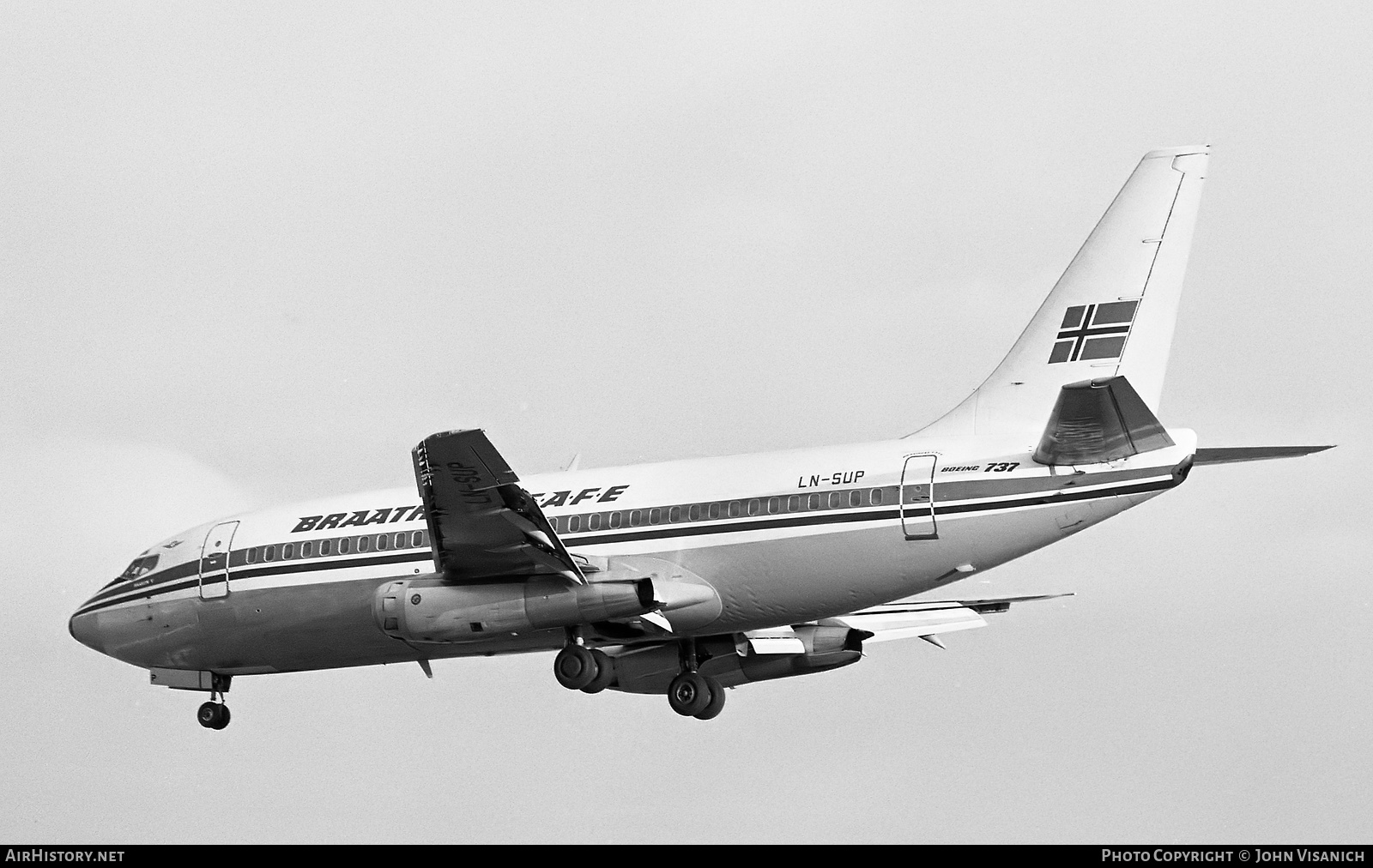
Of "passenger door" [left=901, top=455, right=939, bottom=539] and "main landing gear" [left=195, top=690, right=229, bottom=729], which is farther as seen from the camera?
"main landing gear" [left=195, top=690, right=229, bottom=729]

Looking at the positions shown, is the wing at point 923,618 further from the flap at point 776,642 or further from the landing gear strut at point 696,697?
the landing gear strut at point 696,697

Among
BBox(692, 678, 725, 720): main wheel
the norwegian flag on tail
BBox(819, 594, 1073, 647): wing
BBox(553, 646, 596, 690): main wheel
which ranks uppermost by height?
the norwegian flag on tail

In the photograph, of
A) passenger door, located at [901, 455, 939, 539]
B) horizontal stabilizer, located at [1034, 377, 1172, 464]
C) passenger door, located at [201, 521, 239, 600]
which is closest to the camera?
horizontal stabilizer, located at [1034, 377, 1172, 464]

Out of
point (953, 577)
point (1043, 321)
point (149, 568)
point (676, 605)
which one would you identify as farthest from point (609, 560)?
point (149, 568)

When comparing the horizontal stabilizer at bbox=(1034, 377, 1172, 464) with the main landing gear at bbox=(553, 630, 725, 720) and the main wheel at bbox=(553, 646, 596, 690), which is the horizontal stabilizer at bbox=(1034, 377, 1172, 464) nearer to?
the main wheel at bbox=(553, 646, 596, 690)

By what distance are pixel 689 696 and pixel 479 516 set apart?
5.17 metres

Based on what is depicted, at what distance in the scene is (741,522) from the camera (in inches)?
984

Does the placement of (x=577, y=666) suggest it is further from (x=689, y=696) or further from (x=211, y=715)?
(x=211, y=715)

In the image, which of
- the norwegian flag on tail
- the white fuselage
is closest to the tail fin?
the norwegian flag on tail

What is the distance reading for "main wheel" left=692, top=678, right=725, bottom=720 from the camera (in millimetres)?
28422

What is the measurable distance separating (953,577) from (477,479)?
6216mm

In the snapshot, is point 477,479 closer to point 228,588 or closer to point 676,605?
point 676,605

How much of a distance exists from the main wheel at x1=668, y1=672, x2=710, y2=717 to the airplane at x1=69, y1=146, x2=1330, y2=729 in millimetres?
31

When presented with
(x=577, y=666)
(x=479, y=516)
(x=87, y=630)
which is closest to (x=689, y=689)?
(x=577, y=666)
